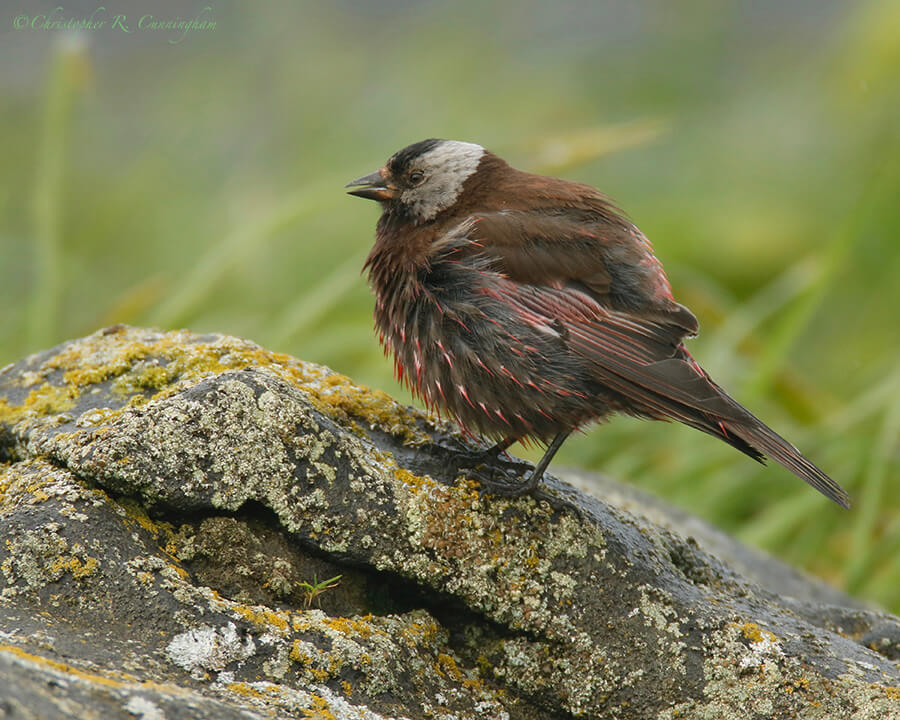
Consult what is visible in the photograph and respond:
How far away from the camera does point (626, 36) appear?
12.3 metres

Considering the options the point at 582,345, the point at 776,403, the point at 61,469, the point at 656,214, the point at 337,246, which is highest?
the point at 656,214

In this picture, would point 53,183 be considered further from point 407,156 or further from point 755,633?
point 755,633

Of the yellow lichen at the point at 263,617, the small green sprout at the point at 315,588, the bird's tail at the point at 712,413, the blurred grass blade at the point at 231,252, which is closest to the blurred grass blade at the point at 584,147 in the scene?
the blurred grass blade at the point at 231,252

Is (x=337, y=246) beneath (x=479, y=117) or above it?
beneath

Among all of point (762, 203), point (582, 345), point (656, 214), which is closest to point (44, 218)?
point (582, 345)

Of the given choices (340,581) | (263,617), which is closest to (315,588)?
(340,581)

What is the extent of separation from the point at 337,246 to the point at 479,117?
256 centimetres

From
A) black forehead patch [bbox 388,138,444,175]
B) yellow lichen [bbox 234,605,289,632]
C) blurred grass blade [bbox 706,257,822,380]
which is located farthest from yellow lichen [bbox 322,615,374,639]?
blurred grass blade [bbox 706,257,822,380]

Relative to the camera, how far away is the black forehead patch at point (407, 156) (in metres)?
4.33

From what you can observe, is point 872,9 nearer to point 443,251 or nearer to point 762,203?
point 762,203

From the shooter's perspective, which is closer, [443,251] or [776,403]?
[443,251]

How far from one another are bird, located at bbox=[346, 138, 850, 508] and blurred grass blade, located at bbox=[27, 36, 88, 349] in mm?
2587

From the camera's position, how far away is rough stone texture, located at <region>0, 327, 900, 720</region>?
8.67 ft

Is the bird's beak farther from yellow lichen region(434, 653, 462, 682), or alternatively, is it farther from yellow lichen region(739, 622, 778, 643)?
yellow lichen region(739, 622, 778, 643)
